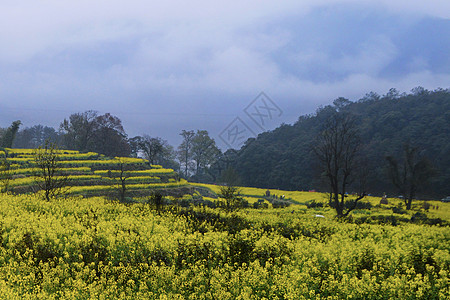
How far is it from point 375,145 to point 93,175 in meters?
38.8

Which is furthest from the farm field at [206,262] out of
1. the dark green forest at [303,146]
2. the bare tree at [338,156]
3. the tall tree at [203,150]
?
the tall tree at [203,150]

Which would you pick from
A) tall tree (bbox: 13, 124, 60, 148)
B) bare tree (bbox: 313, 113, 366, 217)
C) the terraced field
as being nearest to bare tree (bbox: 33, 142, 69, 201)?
the terraced field

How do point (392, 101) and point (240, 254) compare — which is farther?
point (392, 101)

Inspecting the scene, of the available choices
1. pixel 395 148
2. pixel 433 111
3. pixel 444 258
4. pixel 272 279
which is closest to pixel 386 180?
pixel 395 148

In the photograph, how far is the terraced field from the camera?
31.9 m

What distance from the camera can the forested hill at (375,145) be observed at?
4656 cm

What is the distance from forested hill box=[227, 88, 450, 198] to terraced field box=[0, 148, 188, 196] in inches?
724

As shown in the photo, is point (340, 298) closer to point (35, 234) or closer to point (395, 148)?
point (35, 234)

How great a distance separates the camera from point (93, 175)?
3656 cm

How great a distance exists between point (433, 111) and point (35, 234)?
58214mm

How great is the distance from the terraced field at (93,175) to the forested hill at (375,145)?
1839cm

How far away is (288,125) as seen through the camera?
75188 millimetres

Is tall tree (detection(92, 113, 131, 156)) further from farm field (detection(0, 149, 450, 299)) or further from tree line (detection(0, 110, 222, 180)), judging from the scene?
farm field (detection(0, 149, 450, 299))

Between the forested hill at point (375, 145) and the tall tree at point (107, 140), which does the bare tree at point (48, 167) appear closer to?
the forested hill at point (375, 145)
